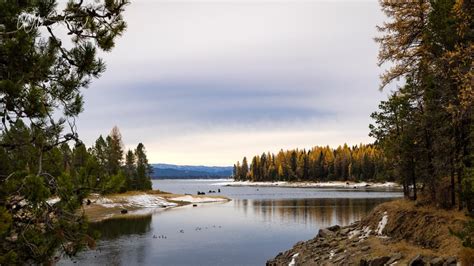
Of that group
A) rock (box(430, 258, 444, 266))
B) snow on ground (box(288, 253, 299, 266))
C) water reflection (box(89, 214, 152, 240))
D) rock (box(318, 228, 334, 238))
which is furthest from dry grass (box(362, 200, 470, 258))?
water reflection (box(89, 214, 152, 240))

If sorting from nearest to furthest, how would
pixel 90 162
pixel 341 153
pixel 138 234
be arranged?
pixel 90 162, pixel 138 234, pixel 341 153

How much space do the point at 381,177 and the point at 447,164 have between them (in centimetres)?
1404

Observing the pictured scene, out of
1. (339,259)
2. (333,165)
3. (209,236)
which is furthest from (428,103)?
(333,165)

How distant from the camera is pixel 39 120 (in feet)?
23.4

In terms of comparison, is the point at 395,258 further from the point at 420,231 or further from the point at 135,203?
the point at 135,203

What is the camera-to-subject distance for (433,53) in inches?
957

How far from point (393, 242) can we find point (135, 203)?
6636 cm

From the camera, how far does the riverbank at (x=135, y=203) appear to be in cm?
6922

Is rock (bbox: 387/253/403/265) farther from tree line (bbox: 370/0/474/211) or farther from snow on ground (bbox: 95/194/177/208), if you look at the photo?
snow on ground (bbox: 95/194/177/208)

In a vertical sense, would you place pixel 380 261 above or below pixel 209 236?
above

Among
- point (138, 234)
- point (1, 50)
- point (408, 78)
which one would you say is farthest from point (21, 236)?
point (138, 234)

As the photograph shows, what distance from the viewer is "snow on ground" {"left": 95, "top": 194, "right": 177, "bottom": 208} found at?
76.9 meters

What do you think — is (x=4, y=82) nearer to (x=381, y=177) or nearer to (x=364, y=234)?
(x=364, y=234)

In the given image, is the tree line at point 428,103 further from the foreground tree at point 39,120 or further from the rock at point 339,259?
the foreground tree at point 39,120
